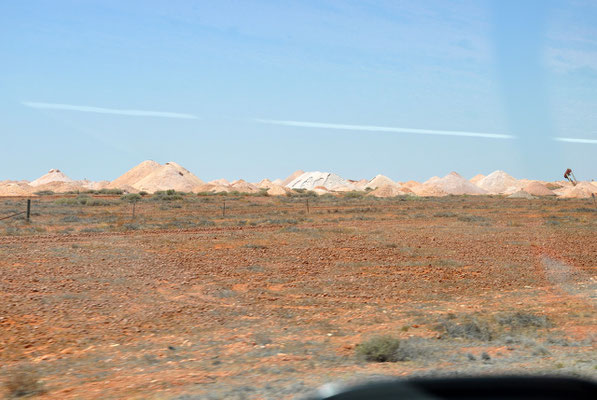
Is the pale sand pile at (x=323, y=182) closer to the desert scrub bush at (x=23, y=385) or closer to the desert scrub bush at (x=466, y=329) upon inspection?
the desert scrub bush at (x=466, y=329)

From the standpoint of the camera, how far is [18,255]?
16828 mm

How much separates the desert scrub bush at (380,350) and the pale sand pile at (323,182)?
127153 millimetres

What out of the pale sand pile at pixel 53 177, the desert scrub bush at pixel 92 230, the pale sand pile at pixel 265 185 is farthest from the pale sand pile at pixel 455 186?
the desert scrub bush at pixel 92 230

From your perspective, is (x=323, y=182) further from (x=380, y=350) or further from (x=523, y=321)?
(x=380, y=350)

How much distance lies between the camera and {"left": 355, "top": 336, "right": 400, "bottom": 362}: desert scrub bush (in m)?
7.22

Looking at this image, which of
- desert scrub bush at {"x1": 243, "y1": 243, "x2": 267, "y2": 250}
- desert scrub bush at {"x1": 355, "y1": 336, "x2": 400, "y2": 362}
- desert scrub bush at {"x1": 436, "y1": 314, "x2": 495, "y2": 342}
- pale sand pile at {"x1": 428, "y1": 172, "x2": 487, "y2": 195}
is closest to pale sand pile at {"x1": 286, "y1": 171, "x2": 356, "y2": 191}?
pale sand pile at {"x1": 428, "y1": 172, "x2": 487, "y2": 195}

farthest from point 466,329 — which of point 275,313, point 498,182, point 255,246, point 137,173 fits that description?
point 498,182

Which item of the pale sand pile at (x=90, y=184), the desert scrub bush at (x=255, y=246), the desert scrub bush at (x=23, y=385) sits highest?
the pale sand pile at (x=90, y=184)

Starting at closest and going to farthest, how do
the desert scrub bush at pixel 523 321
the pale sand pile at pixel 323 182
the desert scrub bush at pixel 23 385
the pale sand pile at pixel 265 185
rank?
the desert scrub bush at pixel 23 385, the desert scrub bush at pixel 523 321, the pale sand pile at pixel 265 185, the pale sand pile at pixel 323 182

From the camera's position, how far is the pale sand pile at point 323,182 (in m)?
138

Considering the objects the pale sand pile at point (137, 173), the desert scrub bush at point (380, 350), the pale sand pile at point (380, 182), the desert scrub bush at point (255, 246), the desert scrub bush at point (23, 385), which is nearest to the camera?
the desert scrub bush at point (23, 385)

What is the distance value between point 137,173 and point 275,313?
124674mm

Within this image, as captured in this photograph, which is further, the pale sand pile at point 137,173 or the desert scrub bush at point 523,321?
the pale sand pile at point 137,173

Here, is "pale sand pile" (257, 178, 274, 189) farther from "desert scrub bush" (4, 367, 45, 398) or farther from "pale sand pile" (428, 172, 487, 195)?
"desert scrub bush" (4, 367, 45, 398)
